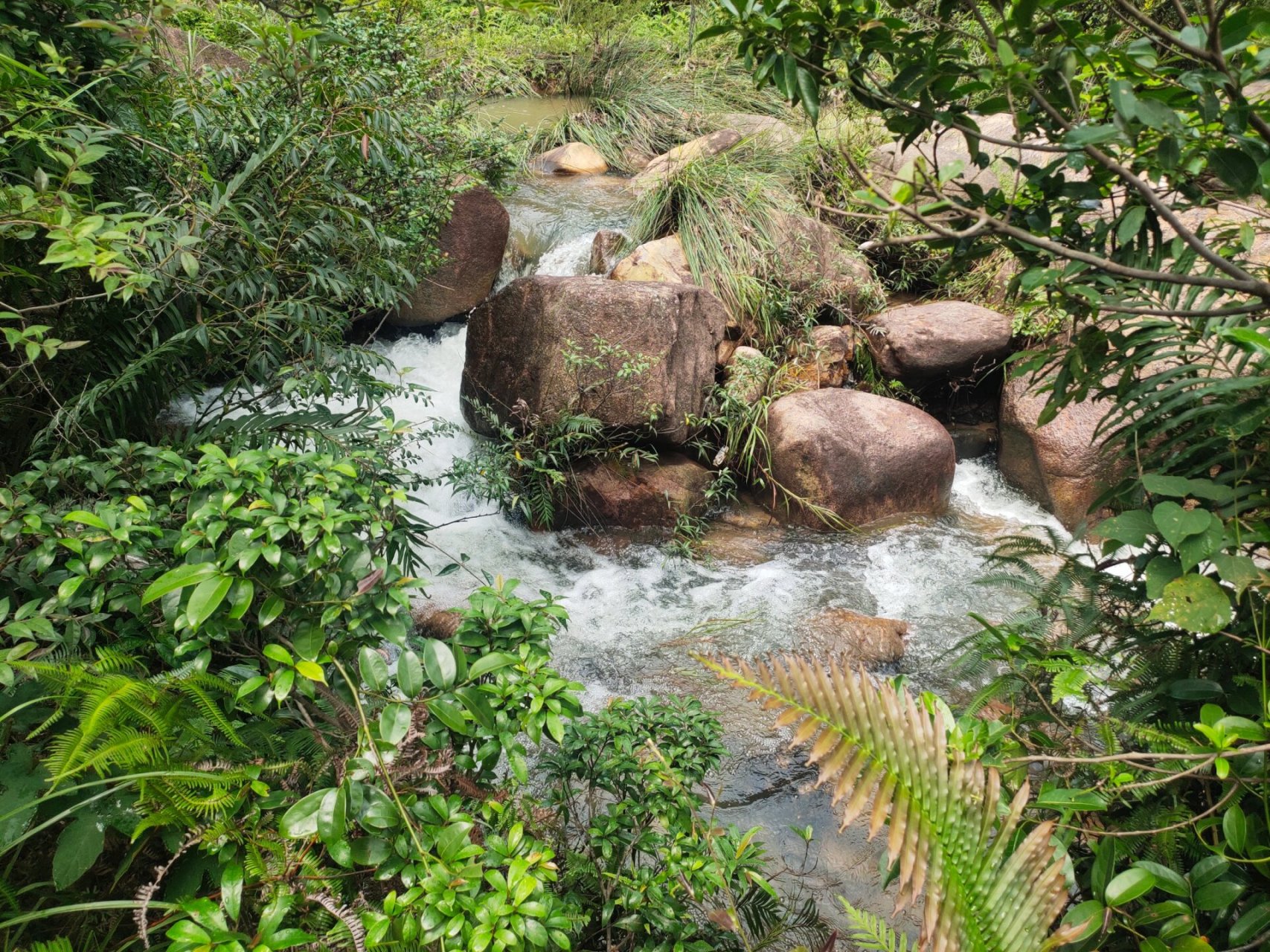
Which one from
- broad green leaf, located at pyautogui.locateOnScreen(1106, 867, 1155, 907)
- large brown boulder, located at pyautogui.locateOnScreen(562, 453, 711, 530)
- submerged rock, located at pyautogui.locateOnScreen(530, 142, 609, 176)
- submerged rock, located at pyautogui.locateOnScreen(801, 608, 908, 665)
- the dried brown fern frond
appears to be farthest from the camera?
submerged rock, located at pyautogui.locateOnScreen(530, 142, 609, 176)

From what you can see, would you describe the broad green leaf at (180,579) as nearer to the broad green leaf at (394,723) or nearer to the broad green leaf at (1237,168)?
the broad green leaf at (394,723)

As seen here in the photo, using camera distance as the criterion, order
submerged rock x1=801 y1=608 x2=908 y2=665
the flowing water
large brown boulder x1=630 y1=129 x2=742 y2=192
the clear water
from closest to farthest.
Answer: the flowing water, submerged rock x1=801 y1=608 x2=908 y2=665, large brown boulder x1=630 y1=129 x2=742 y2=192, the clear water

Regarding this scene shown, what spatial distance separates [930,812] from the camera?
3.51 feet

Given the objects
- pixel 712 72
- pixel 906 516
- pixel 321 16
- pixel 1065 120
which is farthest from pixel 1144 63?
pixel 712 72

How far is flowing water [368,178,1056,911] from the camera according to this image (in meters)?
2.93

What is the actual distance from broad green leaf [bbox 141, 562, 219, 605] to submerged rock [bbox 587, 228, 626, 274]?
496cm

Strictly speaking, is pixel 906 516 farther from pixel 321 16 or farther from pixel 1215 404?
pixel 321 16

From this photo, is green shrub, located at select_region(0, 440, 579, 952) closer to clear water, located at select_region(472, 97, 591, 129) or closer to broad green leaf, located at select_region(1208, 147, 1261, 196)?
broad green leaf, located at select_region(1208, 147, 1261, 196)

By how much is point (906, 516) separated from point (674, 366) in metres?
1.76

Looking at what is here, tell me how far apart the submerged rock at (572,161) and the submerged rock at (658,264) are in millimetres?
2585

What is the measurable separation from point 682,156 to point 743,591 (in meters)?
4.22

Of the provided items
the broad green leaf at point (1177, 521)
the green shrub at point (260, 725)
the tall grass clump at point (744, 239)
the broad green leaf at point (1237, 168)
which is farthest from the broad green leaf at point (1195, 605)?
Result: the tall grass clump at point (744, 239)

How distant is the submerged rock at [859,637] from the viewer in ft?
11.7

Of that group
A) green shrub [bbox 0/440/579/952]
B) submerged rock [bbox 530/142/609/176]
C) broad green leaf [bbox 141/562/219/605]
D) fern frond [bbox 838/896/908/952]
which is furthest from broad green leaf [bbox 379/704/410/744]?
submerged rock [bbox 530/142/609/176]
